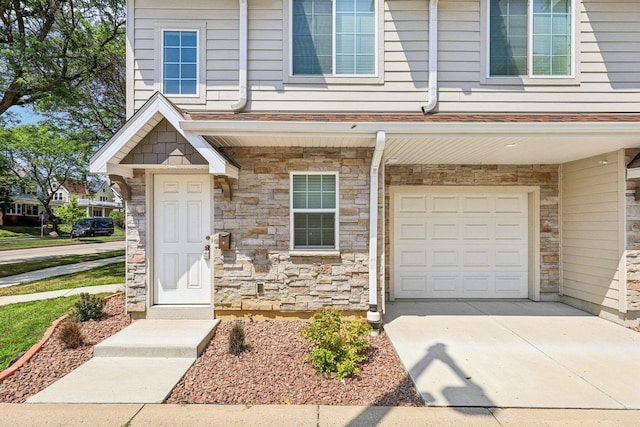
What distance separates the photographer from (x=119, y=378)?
11.7 ft

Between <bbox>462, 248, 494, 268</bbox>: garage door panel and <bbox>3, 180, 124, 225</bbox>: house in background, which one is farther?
<bbox>3, 180, 124, 225</bbox>: house in background

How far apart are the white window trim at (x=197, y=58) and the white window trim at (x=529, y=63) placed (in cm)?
504

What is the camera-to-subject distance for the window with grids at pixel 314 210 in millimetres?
5238

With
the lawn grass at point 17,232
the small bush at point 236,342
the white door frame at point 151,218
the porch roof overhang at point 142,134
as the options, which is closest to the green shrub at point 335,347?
the small bush at point 236,342

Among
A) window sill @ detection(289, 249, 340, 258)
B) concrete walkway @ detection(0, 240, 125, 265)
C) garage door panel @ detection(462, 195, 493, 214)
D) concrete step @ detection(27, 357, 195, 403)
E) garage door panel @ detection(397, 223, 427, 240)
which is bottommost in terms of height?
concrete walkway @ detection(0, 240, 125, 265)

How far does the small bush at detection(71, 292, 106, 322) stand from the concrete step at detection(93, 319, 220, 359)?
83cm

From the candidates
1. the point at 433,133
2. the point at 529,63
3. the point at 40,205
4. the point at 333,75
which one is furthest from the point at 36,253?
the point at 40,205

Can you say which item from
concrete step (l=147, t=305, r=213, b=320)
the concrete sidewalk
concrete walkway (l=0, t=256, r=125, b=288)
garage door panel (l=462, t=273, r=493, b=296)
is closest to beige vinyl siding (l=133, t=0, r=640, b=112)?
garage door panel (l=462, t=273, r=493, b=296)

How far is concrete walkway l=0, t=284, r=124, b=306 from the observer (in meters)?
6.52

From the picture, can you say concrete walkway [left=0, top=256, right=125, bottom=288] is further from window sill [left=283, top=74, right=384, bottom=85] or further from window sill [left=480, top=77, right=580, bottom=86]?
window sill [left=480, top=77, right=580, bottom=86]

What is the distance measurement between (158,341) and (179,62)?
4.67 m

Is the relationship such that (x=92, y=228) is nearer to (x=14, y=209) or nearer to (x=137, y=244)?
(x=14, y=209)

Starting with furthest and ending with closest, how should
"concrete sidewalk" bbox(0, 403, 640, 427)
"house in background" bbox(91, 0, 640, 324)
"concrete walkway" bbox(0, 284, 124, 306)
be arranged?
1. "concrete walkway" bbox(0, 284, 124, 306)
2. "house in background" bbox(91, 0, 640, 324)
3. "concrete sidewalk" bbox(0, 403, 640, 427)

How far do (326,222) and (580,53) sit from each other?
18.3 feet
